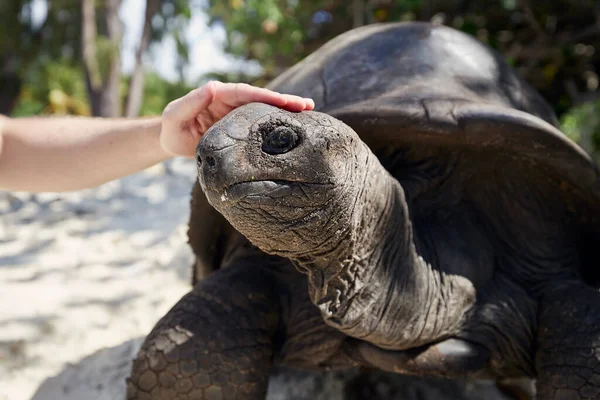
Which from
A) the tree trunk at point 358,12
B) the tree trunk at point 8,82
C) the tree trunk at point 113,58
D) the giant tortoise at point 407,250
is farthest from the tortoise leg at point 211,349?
the tree trunk at point 8,82

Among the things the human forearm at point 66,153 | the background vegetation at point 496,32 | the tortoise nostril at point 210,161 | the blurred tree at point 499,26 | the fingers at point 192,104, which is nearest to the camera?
the tortoise nostril at point 210,161

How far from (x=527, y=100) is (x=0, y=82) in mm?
17959

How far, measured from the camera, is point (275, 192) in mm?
1057

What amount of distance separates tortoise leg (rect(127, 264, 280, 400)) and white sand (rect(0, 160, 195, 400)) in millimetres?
581

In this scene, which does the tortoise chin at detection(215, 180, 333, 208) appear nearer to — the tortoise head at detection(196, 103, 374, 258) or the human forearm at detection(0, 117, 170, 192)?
the tortoise head at detection(196, 103, 374, 258)

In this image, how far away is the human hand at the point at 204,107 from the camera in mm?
1255

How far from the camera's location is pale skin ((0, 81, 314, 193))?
158 centimetres

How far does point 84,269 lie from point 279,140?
2.32 m

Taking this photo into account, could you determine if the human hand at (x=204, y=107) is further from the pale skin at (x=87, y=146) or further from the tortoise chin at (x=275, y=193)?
the tortoise chin at (x=275, y=193)

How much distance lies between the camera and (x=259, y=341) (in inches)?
63.6

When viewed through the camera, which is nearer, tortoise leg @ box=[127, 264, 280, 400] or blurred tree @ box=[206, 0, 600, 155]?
tortoise leg @ box=[127, 264, 280, 400]

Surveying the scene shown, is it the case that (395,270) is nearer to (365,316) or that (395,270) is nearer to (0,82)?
(365,316)

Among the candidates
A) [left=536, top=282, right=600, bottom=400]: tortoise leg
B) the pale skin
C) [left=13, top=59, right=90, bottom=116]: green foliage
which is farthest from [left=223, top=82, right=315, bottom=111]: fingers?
[left=13, top=59, right=90, bottom=116]: green foliage

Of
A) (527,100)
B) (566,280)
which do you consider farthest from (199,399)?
(527,100)
